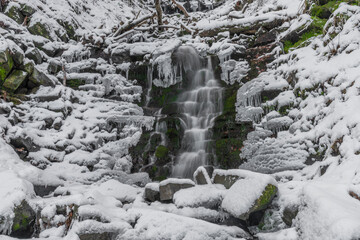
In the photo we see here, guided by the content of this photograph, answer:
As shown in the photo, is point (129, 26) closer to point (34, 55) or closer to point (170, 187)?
point (34, 55)

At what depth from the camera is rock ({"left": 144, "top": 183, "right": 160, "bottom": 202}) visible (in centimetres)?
468

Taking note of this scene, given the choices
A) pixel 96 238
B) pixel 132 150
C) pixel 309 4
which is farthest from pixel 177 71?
pixel 96 238

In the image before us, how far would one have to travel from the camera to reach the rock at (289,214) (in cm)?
327

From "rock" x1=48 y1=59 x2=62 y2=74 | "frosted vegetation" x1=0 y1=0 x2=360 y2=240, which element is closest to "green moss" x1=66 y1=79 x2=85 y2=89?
"frosted vegetation" x1=0 y1=0 x2=360 y2=240

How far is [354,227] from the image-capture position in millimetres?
1961

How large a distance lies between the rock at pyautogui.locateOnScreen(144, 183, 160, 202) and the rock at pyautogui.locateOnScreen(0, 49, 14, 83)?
19.3 ft

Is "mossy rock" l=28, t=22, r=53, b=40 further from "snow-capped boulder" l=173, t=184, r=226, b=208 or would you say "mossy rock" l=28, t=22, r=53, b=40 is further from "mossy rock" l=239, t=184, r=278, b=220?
"mossy rock" l=239, t=184, r=278, b=220

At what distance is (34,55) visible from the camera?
29.2ft

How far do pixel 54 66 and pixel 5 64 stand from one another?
2.29m

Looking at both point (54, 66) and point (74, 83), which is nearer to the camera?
point (74, 83)

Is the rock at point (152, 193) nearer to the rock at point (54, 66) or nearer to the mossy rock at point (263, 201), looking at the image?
the mossy rock at point (263, 201)

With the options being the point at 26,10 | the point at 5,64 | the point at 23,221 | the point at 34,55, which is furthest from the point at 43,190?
the point at 26,10

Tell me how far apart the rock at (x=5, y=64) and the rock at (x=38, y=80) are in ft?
2.26

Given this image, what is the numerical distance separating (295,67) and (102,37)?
826 centimetres
